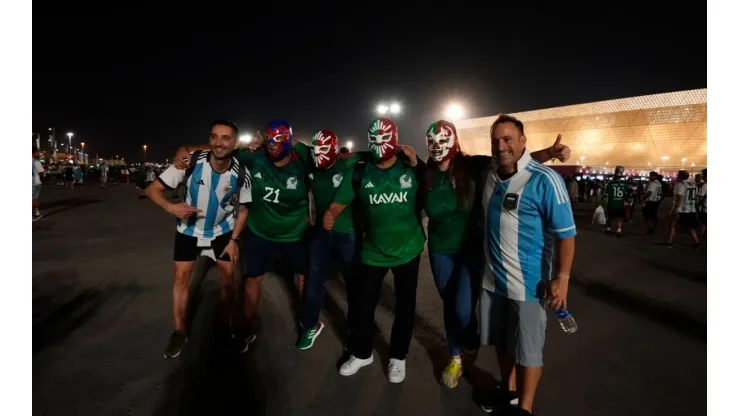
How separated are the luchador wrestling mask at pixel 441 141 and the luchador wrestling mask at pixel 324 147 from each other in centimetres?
104

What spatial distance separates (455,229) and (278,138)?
2.00 meters

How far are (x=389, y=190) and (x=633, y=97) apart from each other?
82.0 m

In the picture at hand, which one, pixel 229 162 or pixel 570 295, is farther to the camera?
pixel 570 295

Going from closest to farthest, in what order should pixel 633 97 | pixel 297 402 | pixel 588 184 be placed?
pixel 297 402 < pixel 588 184 < pixel 633 97

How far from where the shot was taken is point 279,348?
398 cm

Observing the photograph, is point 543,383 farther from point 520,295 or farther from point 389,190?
point 389,190

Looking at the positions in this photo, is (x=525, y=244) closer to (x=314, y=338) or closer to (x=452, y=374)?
(x=452, y=374)

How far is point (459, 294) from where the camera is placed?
10.6 feet

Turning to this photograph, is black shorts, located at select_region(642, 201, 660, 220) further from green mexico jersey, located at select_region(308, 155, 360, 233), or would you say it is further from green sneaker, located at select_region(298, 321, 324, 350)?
green sneaker, located at select_region(298, 321, 324, 350)

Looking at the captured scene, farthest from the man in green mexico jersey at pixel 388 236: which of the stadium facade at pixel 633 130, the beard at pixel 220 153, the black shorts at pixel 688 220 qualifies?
the stadium facade at pixel 633 130

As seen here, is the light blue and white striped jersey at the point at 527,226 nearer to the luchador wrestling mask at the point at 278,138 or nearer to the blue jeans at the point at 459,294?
the blue jeans at the point at 459,294

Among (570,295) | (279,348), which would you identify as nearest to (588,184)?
(570,295)

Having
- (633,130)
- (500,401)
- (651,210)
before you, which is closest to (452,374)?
(500,401)

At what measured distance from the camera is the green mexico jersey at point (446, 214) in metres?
3.19
